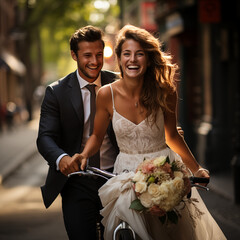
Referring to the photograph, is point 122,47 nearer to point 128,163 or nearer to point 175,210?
point 128,163

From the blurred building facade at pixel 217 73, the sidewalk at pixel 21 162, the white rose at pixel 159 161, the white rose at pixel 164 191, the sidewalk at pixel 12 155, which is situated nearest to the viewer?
the white rose at pixel 164 191

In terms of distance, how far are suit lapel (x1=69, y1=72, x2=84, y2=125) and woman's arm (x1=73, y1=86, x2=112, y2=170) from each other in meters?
0.30

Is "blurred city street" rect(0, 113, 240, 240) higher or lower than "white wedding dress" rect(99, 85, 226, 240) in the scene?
lower

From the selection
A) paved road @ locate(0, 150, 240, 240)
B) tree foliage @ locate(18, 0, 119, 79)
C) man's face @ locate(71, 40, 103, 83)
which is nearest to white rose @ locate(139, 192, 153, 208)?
man's face @ locate(71, 40, 103, 83)

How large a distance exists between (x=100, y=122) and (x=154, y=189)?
0.80 m

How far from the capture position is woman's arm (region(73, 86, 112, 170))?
13.6ft

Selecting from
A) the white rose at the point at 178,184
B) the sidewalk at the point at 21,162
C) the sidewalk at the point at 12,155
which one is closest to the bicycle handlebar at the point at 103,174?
the white rose at the point at 178,184

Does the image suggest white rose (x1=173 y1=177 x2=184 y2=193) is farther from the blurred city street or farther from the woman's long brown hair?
the blurred city street

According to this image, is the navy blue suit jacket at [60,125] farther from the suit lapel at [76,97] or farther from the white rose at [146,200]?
the white rose at [146,200]

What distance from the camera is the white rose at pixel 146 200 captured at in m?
3.58

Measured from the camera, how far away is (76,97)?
4.52 m

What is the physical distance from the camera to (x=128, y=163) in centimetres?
409

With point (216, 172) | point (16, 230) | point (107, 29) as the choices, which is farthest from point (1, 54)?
point (16, 230)

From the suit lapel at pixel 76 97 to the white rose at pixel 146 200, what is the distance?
1035 millimetres
